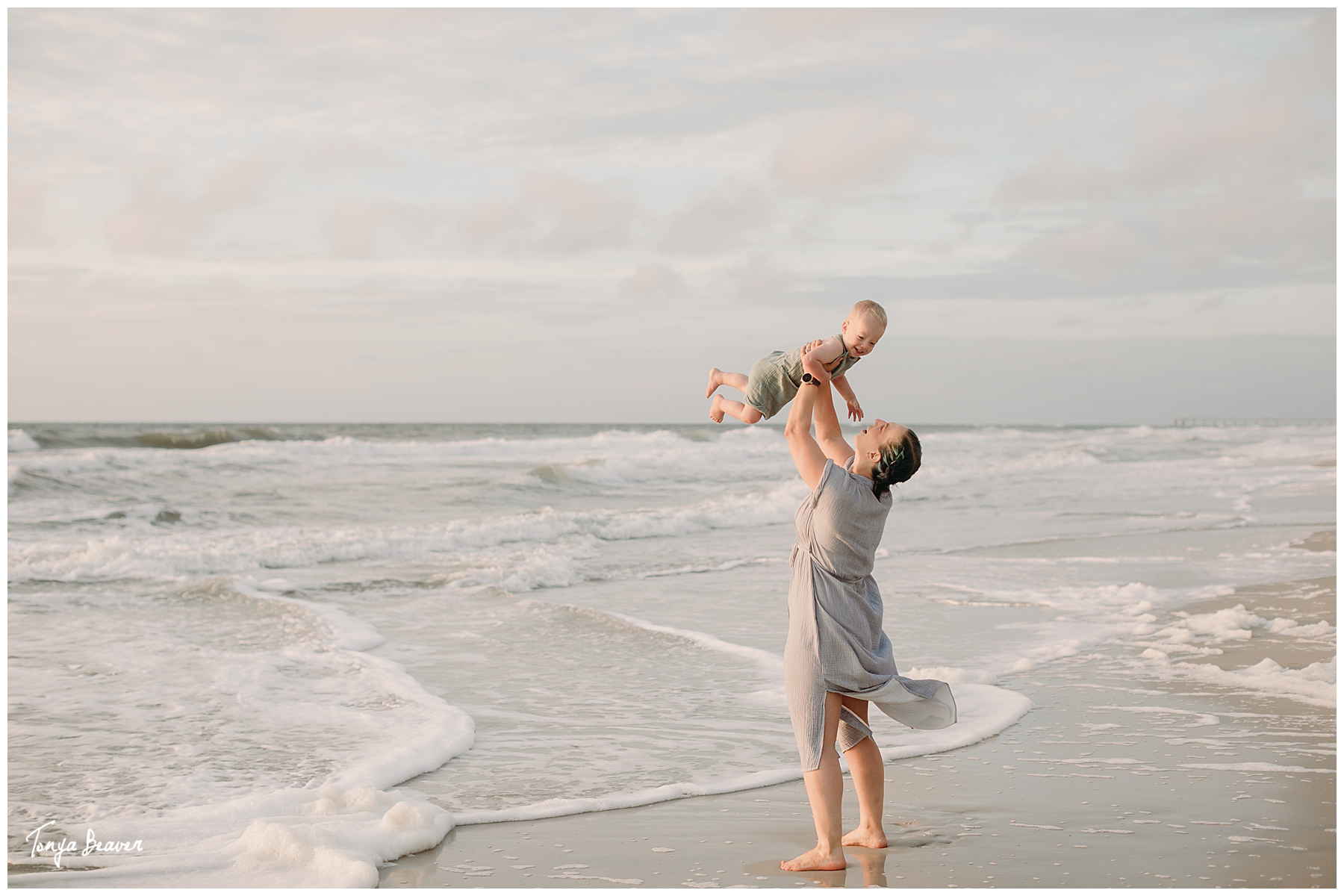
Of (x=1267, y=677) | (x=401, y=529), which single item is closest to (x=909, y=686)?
(x=1267, y=677)

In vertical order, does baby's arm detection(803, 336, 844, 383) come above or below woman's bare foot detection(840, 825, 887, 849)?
above

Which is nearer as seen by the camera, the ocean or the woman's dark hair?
the woman's dark hair

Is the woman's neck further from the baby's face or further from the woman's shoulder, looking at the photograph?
the baby's face

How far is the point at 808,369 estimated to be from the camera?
4016 mm

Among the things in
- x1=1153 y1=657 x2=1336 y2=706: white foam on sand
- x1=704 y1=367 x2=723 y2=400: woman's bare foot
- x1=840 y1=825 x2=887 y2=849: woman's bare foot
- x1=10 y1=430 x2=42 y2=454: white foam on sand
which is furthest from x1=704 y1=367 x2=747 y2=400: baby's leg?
x1=10 y1=430 x2=42 y2=454: white foam on sand

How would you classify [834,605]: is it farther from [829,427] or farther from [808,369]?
[808,369]

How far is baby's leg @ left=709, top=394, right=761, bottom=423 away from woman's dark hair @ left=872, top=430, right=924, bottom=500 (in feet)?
1.76

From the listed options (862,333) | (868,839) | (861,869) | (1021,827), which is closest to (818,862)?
(861,869)

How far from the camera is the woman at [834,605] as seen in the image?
3979 mm

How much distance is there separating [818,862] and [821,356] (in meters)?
1.89

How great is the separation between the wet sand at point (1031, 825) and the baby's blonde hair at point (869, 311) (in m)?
2.08

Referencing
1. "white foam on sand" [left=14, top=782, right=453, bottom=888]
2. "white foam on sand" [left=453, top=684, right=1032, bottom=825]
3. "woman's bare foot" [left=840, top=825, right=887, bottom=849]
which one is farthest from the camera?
"white foam on sand" [left=453, top=684, right=1032, bottom=825]

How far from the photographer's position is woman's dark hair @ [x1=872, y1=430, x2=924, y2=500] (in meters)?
3.94

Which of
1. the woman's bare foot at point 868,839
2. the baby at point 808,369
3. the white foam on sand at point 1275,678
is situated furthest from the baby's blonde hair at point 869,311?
the white foam on sand at point 1275,678
